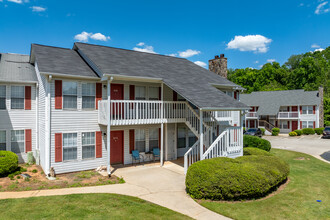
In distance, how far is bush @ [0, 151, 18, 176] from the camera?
37.0 ft

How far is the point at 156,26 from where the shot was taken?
34562 mm

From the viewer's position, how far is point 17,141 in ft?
45.6

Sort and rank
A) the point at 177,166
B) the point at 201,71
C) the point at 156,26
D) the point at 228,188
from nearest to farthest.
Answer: the point at 228,188 → the point at 177,166 → the point at 201,71 → the point at 156,26

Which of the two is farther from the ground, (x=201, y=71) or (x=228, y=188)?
(x=201, y=71)

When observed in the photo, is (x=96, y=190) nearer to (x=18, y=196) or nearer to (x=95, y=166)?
(x=18, y=196)

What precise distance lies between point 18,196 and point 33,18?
59.9 ft

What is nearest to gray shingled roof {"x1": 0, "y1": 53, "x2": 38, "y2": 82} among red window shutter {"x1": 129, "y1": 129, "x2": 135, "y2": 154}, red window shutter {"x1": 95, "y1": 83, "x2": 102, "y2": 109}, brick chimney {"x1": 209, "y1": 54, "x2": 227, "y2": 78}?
red window shutter {"x1": 95, "y1": 83, "x2": 102, "y2": 109}

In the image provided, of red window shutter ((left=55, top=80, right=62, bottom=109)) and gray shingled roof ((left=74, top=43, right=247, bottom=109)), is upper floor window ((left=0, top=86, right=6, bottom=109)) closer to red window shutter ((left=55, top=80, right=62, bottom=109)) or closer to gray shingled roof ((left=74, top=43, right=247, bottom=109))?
red window shutter ((left=55, top=80, right=62, bottom=109))

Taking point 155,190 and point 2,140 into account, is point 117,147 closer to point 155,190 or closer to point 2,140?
point 155,190

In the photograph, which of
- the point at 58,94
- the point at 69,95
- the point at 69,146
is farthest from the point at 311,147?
the point at 58,94

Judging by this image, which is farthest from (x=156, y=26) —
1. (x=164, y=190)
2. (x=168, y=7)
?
(x=164, y=190)

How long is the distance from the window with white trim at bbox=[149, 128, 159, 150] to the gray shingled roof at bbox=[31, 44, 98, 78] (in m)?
5.15

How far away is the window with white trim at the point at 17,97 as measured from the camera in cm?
1373

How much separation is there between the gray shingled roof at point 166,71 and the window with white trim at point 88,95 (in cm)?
137
